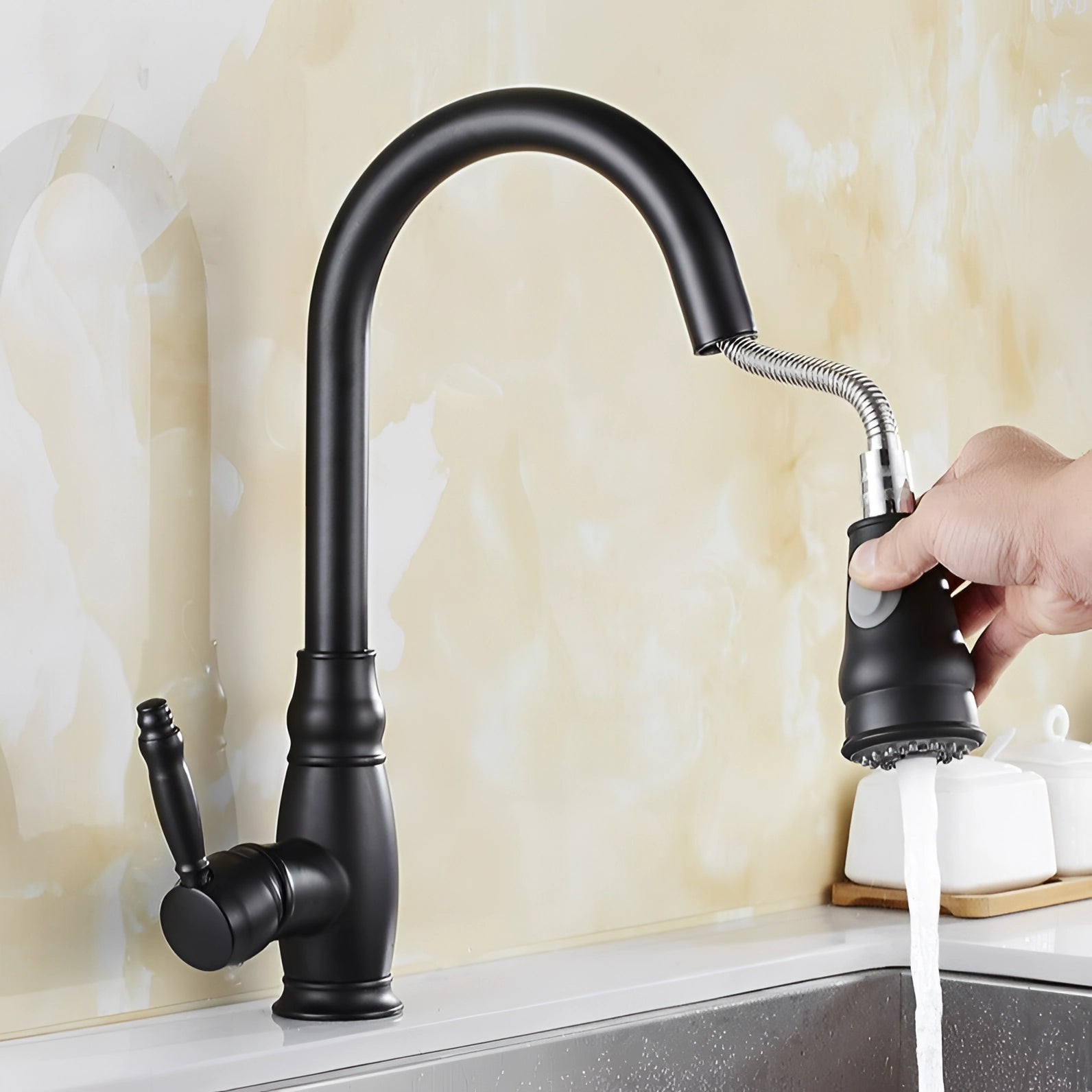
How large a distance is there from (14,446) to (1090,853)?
84 cm

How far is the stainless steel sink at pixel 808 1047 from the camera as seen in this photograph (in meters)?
0.69

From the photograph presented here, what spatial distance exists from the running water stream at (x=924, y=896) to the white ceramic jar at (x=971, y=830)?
0.32 metres

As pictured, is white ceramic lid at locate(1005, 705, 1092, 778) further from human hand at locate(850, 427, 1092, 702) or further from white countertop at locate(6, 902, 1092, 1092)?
human hand at locate(850, 427, 1092, 702)

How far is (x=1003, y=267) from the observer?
4.05 ft

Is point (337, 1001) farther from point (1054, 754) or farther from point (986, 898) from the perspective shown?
point (1054, 754)

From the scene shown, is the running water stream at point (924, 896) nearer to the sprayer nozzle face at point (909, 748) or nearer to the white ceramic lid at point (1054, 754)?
the sprayer nozzle face at point (909, 748)

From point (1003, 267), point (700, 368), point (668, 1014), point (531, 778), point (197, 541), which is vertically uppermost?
point (1003, 267)

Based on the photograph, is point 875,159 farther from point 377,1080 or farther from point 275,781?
point 377,1080

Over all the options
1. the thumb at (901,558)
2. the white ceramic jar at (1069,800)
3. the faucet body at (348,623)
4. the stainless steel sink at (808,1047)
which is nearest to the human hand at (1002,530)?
the thumb at (901,558)

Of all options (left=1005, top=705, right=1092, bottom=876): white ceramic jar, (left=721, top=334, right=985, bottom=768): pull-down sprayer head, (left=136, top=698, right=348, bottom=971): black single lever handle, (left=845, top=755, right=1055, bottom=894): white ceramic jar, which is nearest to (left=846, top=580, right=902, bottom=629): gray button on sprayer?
(left=721, top=334, right=985, bottom=768): pull-down sprayer head

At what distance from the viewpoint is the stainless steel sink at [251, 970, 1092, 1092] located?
2.28 ft

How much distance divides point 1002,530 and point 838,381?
0.10m

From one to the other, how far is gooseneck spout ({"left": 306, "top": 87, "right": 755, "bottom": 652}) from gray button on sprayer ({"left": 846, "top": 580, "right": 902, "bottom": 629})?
0.18 metres

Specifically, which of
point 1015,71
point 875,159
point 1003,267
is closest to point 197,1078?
point 875,159
